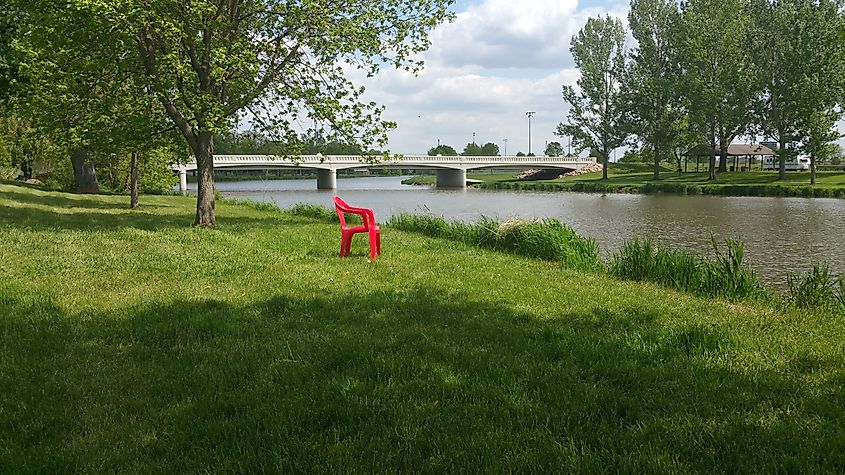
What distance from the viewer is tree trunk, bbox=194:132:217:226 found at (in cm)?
1441

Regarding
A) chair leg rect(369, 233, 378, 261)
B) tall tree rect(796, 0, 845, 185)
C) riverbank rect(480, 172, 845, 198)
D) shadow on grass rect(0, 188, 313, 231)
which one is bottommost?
chair leg rect(369, 233, 378, 261)

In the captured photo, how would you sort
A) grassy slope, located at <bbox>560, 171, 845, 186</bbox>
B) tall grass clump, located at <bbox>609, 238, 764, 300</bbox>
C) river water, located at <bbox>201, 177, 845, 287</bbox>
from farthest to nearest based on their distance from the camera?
grassy slope, located at <bbox>560, 171, 845, 186</bbox> < river water, located at <bbox>201, 177, 845, 287</bbox> < tall grass clump, located at <bbox>609, 238, 764, 300</bbox>

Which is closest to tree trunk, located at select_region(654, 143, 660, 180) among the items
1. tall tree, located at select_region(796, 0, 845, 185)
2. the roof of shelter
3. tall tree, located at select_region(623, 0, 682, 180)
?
tall tree, located at select_region(623, 0, 682, 180)

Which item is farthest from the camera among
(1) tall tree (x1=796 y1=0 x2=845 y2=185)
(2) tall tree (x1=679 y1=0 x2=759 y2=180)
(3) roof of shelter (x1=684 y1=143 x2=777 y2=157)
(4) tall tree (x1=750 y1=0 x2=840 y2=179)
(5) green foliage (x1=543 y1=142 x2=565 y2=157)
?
(5) green foliage (x1=543 y1=142 x2=565 y2=157)

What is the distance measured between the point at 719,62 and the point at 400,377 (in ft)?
169

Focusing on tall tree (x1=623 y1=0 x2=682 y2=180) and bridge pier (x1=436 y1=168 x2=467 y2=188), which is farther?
bridge pier (x1=436 y1=168 x2=467 y2=188)

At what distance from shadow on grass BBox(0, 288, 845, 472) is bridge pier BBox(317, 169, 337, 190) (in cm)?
6343

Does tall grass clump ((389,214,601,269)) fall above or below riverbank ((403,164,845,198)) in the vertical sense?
below

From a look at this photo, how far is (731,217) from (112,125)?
23.6 meters

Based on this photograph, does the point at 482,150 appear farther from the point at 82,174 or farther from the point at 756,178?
the point at 82,174

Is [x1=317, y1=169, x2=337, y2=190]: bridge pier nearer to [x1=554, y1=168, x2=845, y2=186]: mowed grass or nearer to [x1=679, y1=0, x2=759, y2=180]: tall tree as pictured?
[x1=554, y1=168, x2=845, y2=186]: mowed grass

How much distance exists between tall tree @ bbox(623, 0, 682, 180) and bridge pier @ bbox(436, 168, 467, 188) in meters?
24.0

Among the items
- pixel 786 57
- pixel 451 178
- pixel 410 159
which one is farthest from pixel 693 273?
pixel 451 178

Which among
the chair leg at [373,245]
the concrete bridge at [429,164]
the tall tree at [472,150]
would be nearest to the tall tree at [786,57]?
the concrete bridge at [429,164]
